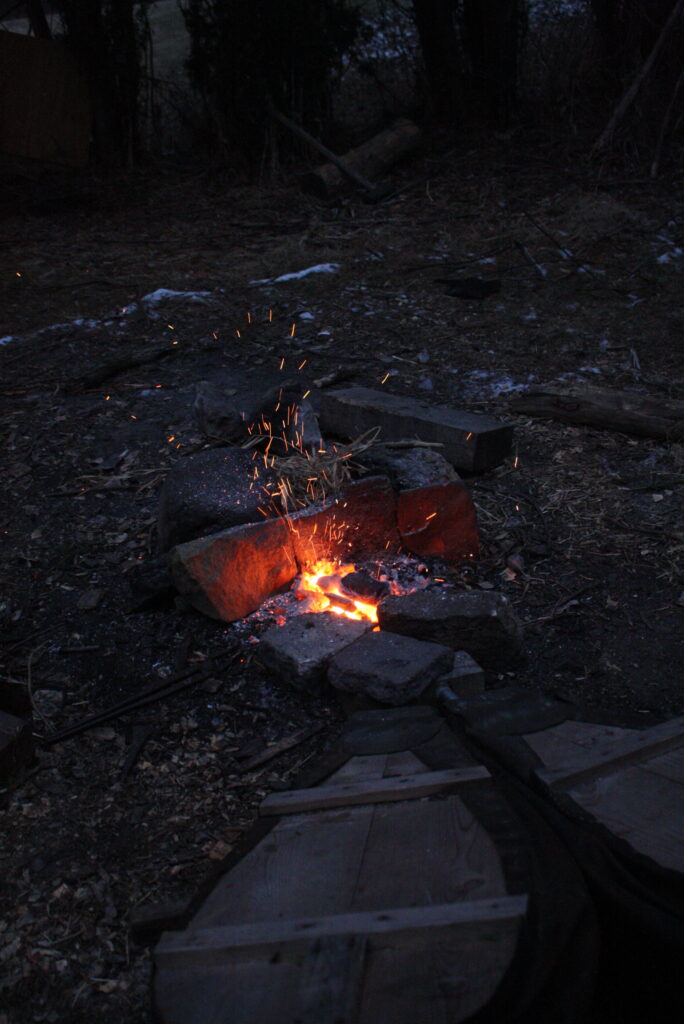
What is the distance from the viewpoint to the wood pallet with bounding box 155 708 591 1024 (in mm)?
1465

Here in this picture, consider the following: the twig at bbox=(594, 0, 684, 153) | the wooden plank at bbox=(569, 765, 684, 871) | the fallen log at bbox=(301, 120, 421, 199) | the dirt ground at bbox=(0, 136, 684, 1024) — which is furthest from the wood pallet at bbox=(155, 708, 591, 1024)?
the twig at bbox=(594, 0, 684, 153)

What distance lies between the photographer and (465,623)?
2857mm

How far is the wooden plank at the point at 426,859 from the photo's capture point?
1.63 metres

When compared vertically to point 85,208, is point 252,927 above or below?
below

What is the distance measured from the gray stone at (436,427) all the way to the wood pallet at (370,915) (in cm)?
224

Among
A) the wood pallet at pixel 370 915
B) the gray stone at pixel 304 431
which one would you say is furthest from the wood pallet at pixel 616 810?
the gray stone at pixel 304 431

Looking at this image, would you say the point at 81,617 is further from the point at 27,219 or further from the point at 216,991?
the point at 27,219

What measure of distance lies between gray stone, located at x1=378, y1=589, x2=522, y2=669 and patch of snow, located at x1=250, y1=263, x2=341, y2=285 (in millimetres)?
4722

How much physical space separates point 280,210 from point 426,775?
786 cm

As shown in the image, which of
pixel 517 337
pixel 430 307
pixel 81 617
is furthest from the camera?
pixel 430 307

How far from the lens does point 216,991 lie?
1.51 metres

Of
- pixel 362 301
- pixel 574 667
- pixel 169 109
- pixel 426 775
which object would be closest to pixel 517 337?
pixel 362 301

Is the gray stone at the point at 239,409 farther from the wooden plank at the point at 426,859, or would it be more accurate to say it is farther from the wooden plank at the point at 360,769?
the wooden plank at the point at 426,859

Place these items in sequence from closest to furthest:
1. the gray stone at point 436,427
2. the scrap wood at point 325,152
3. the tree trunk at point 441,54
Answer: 1. the gray stone at point 436,427
2. the scrap wood at point 325,152
3. the tree trunk at point 441,54
